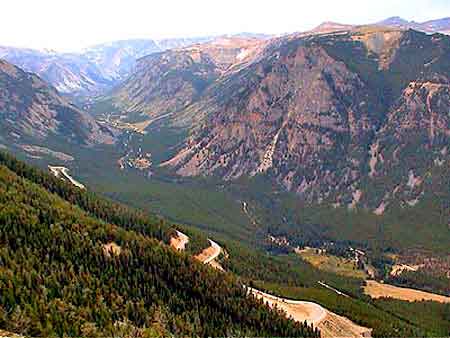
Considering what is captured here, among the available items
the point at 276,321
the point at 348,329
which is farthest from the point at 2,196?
the point at 348,329

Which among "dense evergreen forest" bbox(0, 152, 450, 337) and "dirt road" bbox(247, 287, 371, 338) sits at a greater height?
"dense evergreen forest" bbox(0, 152, 450, 337)

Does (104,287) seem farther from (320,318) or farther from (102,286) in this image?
(320,318)

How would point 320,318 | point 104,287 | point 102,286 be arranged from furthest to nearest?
point 320,318 < point 102,286 < point 104,287

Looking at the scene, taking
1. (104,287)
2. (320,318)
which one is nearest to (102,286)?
(104,287)

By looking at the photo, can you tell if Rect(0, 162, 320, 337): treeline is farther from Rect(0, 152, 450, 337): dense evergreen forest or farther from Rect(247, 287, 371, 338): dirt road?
Rect(247, 287, 371, 338): dirt road

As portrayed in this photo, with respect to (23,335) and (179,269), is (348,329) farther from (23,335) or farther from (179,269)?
(23,335)

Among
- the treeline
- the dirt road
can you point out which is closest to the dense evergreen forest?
the treeline

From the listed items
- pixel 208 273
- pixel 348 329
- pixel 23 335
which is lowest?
pixel 348 329

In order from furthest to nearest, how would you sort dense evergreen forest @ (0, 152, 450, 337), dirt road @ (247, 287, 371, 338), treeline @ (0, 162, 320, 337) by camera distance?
dirt road @ (247, 287, 371, 338)
dense evergreen forest @ (0, 152, 450, 337)
treeline @ (0, 162, 320, 337)

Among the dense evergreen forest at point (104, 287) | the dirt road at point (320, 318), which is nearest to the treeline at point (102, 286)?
the dense evergreen forest at point (104, 287)
